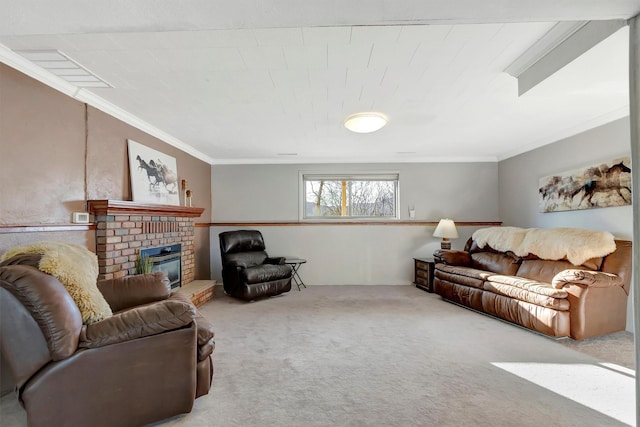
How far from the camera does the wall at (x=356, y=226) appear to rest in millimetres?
5457

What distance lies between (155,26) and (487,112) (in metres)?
3.09

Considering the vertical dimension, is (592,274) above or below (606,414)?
above

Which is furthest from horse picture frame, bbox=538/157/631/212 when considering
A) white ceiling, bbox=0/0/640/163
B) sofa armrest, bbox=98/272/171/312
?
sofa armrest, bbox=98/272/171/312

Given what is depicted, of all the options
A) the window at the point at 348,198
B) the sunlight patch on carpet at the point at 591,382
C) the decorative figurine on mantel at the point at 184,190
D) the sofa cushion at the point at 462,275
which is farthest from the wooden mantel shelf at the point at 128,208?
the sofa cushion at the point at 462,275

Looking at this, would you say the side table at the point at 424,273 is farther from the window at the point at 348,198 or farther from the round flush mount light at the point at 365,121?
the round flush mount light at the point at 365,121

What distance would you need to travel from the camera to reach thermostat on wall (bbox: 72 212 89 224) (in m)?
2.56

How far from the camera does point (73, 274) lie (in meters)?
1.70

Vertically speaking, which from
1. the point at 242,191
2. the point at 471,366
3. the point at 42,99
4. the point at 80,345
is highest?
the point at 42,99

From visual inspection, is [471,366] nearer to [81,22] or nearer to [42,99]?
[81,22]

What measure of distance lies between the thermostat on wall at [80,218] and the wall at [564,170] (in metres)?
4.97

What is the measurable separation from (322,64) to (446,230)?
12.3 feet

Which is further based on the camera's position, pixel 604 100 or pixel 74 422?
pixel 604 100

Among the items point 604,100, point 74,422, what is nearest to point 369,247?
point 604,100

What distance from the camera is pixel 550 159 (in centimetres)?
418
